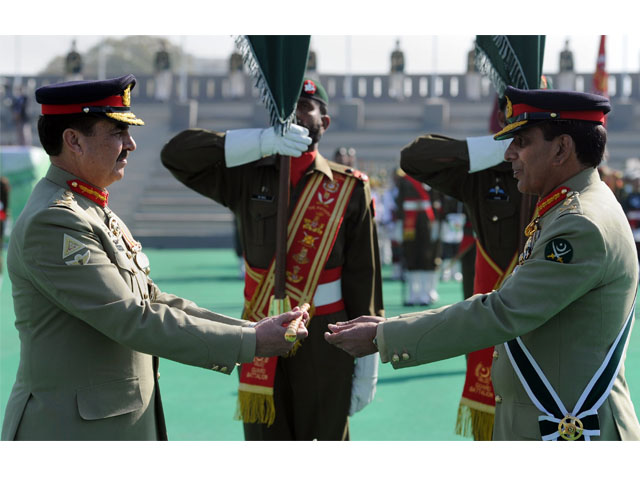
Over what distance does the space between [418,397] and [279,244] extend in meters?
2.69

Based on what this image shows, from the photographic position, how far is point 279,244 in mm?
3625

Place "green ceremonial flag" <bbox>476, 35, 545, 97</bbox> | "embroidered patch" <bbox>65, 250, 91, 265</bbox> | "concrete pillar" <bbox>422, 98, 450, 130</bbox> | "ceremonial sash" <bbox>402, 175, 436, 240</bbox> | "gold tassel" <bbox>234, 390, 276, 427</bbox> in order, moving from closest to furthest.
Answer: "embroidered patch" <bbox>65, 250, 91, 265</bbox> < "green ceremonial flag" <bbox>476, 35, 545, 97</bbox> < "gold tassel" <bbox>234, 390, 276, 427</bbox> < "ceremonial sash" <bbox>402, 175, 436, 240</bbox> < "concrete pillar" <bbox>422, 98, 450, 130</bbox>

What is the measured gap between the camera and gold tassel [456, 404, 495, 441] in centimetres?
372

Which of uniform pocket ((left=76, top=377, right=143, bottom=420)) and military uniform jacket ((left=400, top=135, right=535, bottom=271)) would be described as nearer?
uniform pocket ((left=76, top=377, right=143, bottom=420))

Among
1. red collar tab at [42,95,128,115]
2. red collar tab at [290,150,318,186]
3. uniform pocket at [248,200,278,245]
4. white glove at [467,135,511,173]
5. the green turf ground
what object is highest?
red collar tab at [42,95,128,115]

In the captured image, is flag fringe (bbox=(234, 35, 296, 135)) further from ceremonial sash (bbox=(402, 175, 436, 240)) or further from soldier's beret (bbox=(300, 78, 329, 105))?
ceremonial sash (bbox=(402, 175, 436, 240))

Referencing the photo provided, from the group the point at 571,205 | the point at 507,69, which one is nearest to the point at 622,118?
the point at 507,69

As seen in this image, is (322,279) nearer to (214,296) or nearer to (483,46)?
(483,46)

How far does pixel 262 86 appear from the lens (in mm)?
3611

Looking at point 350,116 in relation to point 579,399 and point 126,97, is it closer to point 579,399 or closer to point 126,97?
point 126,97

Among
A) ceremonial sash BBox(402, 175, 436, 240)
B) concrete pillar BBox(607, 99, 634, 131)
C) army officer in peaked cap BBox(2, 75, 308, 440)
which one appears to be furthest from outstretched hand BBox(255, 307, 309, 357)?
concrete pillar BBox(607, 99, 634, 131)

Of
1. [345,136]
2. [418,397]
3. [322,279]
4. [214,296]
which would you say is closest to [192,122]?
[345,136]

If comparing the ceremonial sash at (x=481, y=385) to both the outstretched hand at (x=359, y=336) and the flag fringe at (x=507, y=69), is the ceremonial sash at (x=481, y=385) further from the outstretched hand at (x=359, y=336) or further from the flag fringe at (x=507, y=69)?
the outstretched hand at (x=359, y=336)

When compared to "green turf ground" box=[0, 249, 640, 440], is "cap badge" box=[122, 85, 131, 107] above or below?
above
